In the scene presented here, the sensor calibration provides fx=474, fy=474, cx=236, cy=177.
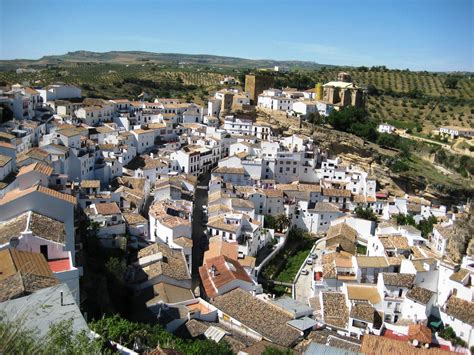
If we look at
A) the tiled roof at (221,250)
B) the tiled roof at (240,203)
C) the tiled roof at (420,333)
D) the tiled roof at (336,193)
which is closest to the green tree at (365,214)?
the tiled roof at (336,193)

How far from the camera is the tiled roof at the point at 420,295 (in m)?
17.8

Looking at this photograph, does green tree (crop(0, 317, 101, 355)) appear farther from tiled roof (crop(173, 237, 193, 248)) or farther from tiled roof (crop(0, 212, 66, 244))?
tiled roof (crop(173, 237, 193, 248))

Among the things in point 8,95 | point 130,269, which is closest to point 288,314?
point 130,269

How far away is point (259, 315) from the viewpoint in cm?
1652

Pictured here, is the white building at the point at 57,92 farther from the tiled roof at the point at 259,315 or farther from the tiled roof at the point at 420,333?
the tiled roof at the point at 420,333

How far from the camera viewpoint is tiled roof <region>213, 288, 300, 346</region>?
15.6 meters

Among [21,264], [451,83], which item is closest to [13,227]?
[21,264]

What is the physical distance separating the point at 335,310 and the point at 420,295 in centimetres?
332

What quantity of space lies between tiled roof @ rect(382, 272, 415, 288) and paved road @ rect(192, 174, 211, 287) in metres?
7.60

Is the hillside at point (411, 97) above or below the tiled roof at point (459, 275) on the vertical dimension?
above

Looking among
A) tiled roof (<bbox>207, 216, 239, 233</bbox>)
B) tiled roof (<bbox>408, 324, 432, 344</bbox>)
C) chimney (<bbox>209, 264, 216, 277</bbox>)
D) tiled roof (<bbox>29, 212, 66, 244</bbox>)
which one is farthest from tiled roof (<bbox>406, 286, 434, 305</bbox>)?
tiled roof (<bbox>29, 212, 66, 244</bbox>)

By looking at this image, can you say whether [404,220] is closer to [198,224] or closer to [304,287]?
[304,287]

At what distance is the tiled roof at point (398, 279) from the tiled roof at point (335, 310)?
184 centimetres

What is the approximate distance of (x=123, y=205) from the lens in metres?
23.0
